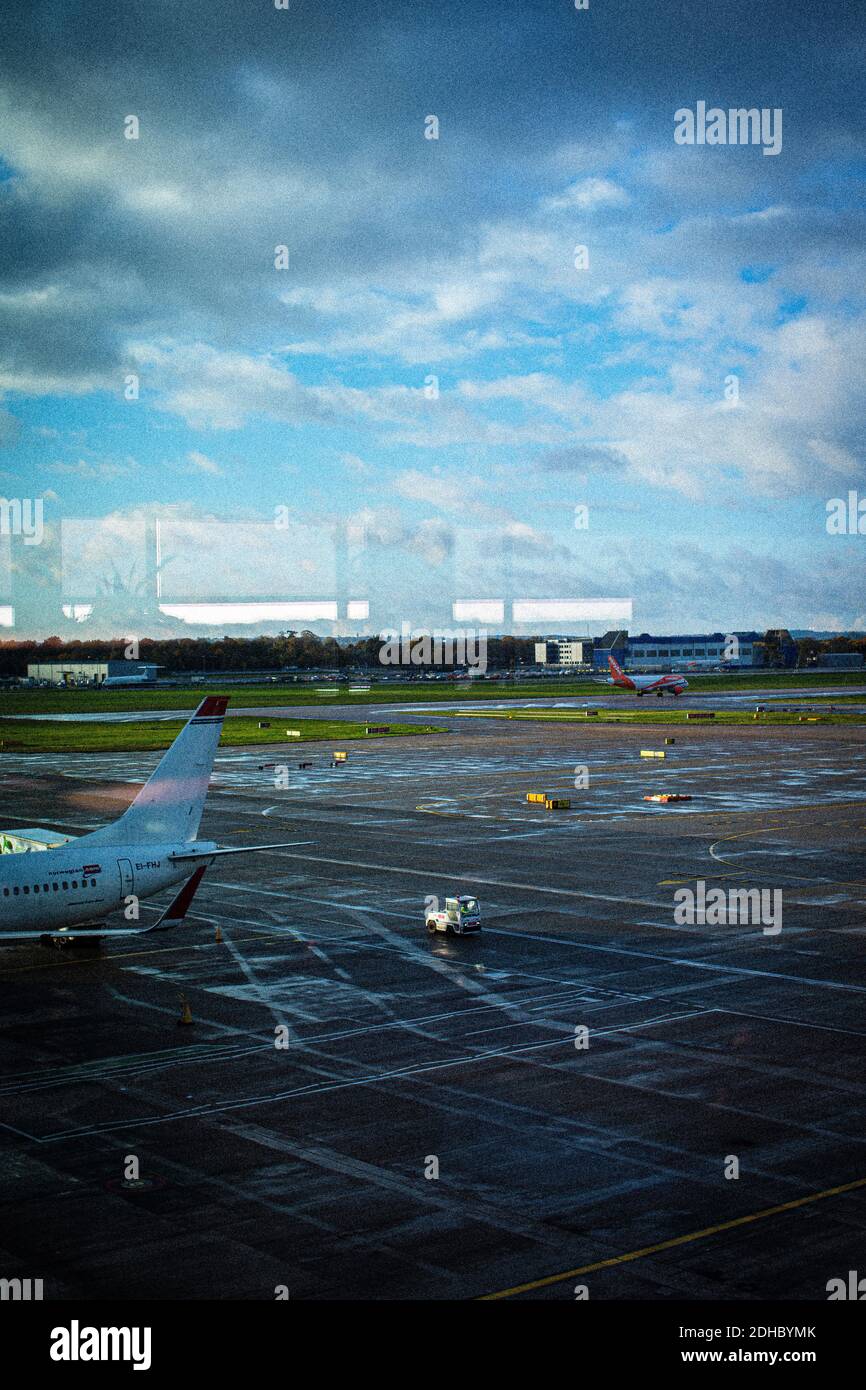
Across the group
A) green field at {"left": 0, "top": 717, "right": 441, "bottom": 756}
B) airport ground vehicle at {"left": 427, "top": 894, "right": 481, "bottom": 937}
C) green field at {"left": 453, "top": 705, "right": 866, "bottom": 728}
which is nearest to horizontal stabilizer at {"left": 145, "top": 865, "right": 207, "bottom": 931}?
airport ground vehicle at {"left": 427, "top": 894, "right": 481, "bottom": 937}

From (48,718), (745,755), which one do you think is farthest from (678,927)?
(48,718)

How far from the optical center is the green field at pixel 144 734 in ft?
389

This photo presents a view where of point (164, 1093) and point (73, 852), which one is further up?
point (73, 852)

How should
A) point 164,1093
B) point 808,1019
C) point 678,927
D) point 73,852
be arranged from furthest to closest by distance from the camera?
point 678,927
point 73,852
point 808,1019
point 164,1093

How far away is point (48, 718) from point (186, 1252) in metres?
148

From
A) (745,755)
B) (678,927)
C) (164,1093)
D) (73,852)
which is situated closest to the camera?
(164,1093)

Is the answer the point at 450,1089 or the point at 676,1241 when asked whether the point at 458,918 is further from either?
the point at 676,1241

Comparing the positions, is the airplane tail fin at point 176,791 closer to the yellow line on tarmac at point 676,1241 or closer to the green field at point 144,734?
Result: the yellow line on tarmac at point 676,1241

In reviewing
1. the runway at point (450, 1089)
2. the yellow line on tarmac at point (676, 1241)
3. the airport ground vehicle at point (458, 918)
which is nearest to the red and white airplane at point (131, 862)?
the runway at point (450, 1089)

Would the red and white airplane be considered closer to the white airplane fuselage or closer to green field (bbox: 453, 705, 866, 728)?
the white airplane fuselage

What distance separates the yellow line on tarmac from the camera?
17.2m

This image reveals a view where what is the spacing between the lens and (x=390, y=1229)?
1922cm

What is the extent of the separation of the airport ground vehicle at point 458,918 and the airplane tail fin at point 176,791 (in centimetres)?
914
